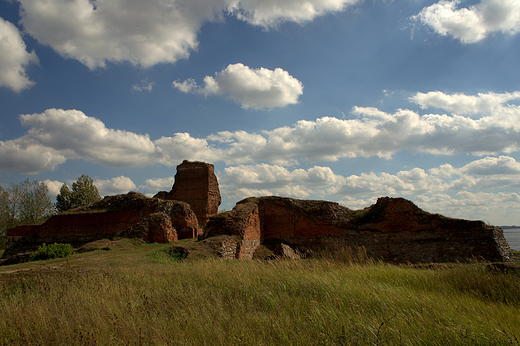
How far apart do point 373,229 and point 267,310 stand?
13.0 meters

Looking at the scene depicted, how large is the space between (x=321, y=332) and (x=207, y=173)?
931 inches

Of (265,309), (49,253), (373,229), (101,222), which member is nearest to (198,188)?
(101,222)

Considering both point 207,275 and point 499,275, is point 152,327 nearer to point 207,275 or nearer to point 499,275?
point 207,275

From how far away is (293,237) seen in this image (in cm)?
1683

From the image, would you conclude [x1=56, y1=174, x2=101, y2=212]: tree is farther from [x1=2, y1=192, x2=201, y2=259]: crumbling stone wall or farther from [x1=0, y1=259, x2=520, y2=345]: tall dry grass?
[x1=0, y1=259, x2=520, y2=345]: tall dry grass

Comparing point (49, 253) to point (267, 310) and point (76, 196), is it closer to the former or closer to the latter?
point (267, 310)

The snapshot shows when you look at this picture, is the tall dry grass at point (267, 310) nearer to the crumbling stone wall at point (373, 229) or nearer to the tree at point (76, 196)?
the crumbling stone wall at point (373, 229)

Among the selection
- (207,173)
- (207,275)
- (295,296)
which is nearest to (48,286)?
(207,275)

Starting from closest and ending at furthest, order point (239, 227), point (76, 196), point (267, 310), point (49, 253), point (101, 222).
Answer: point (267, 310) → point (49, 253) → point (239, 227) → point (101, 222) → point (76, 196)

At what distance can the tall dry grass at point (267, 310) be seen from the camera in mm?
3004

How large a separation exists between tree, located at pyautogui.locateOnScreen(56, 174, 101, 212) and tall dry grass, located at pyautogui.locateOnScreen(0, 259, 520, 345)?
123ft

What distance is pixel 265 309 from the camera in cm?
414

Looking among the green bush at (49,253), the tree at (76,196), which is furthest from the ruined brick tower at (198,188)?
the tree at (76,196)

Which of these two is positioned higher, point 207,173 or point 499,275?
point 207,173
